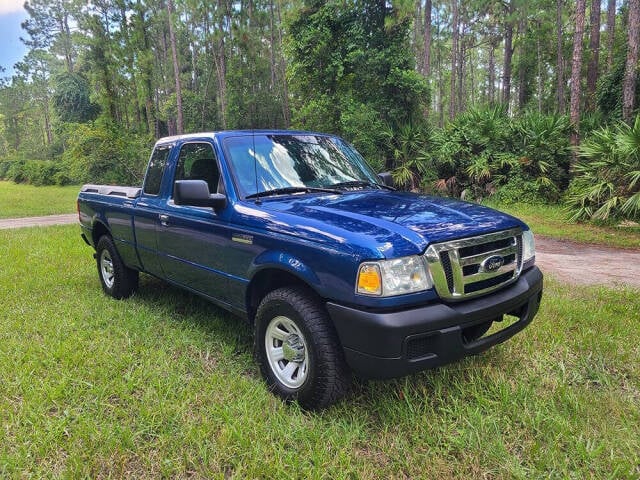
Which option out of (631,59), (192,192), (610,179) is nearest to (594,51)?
(631,59)

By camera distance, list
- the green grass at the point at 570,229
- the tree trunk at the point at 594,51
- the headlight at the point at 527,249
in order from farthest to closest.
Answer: the tree trunk at the point at 594,51 < the green grass at the point at 570,229 < the headlight at the point at 527,249

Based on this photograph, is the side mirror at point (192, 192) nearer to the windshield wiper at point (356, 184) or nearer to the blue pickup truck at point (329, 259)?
the blue pickup truck at point (329, 259)

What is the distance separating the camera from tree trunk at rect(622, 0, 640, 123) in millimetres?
12180

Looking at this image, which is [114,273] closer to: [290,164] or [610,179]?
[290,164]

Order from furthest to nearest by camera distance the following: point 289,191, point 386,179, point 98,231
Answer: point 98,231
point 386,179
point 289,191

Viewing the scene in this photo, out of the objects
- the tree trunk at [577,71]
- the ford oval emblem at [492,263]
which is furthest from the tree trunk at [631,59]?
the ford oval emblem at [492,263]

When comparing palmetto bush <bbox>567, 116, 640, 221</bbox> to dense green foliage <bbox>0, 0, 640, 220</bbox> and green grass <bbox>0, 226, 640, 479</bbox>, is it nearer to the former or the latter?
dense green foliage <bbox>0, 0, 640, 220</bbox>

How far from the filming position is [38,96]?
201ft

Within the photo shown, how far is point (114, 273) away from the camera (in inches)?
208

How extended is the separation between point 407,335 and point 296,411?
3.21 ft

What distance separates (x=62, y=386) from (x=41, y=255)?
5.64 metres

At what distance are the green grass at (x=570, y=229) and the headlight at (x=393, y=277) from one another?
7.55 metres

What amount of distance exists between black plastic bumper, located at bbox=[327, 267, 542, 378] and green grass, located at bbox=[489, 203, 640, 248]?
7.29 metres

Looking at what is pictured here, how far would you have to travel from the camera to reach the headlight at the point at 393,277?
7.82 feet
